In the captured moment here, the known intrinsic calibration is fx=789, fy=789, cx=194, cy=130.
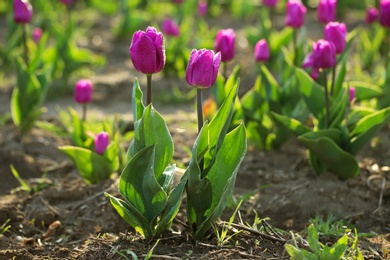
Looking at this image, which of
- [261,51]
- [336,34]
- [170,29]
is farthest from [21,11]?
[336,34]

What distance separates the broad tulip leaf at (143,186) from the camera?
2.70 m

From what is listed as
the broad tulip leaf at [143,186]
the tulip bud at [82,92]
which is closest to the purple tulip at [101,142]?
the tulip bud at [82,92]

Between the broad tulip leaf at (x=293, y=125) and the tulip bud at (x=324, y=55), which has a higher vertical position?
the tulip bud at (x=324, y=55)

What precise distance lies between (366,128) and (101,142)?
1.23m

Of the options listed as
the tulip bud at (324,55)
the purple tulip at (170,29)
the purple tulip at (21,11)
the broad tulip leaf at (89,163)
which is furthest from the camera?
the purple tulip at (170,29)

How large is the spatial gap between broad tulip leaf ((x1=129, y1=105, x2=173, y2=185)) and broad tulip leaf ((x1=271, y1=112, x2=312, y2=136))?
1.02 metres

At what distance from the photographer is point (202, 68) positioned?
2.73 metres

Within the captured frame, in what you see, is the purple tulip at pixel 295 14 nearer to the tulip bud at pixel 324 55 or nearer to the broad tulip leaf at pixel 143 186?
the tulip bud at pixel 324 55

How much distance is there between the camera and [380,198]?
12.0ft

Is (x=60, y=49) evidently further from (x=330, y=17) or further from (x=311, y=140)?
(x=311, y=140)

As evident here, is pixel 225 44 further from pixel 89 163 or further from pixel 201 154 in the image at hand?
pixel 201 154

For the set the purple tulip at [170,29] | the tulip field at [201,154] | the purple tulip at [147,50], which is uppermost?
the purple tulip at [147,50]

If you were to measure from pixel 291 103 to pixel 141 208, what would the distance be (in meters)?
1.54

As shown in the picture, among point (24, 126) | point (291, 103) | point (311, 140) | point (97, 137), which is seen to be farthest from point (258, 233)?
point (24, 126)
